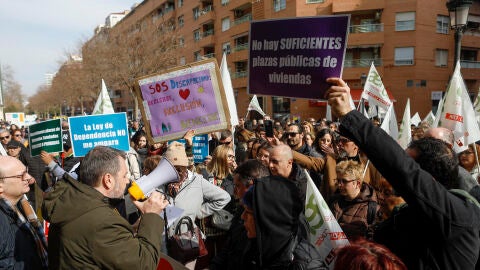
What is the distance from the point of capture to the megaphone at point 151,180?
8.11 feet

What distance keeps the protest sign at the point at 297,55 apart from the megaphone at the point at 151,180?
91 centimetres

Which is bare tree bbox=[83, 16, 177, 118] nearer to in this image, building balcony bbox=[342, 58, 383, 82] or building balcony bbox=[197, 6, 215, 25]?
building balcony bbox=[197, 6, 215, 25]

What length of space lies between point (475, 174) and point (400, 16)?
87.4ft

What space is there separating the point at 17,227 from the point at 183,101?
219 centimetres

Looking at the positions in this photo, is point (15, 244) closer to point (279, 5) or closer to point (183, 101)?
point (183, 101)

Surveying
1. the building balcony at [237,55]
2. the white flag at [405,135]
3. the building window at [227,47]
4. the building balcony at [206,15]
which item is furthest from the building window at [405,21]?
the white flag at [405,135]

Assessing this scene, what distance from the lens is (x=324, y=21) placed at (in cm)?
230

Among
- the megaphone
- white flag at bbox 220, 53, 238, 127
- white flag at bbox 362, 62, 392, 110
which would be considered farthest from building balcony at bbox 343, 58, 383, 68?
the megaphone

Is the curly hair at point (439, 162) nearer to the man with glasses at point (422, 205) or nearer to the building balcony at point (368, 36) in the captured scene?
the man with glasses at point (422, 205)

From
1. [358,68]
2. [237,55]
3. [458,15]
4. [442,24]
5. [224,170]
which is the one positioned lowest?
[224,170]

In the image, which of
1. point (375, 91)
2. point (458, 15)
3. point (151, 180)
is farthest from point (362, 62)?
point (151, 180)

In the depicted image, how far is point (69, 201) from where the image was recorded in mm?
2033

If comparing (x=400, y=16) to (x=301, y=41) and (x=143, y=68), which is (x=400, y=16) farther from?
(x=301, y=41)

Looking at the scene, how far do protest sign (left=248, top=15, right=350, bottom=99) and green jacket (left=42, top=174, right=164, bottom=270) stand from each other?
1.41 meters
